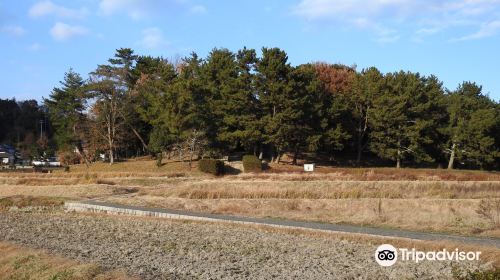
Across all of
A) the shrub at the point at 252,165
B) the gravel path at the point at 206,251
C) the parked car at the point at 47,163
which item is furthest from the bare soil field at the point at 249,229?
the parked car at the point at 47,163

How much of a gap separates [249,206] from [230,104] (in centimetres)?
3710

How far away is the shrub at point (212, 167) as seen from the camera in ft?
178

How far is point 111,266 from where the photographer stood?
1101 centimetres

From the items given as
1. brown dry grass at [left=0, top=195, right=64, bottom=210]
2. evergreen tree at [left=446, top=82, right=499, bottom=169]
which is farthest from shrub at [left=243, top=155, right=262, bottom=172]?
brown dry grass at [left=0, top=195, right=64, bottom=210]

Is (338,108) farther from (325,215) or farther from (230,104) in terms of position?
(325,215)

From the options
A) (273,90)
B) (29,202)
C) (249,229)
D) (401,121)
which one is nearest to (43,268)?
(249,229)

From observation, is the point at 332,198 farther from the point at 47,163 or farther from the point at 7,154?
the point at 7,154

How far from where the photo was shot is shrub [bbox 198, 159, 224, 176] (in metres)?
54.3

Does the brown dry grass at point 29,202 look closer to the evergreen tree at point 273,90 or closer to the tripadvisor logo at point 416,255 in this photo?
the tripadvisor logo at point 416,255

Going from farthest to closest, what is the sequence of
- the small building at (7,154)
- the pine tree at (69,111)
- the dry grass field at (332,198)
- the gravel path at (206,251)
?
the small building at (7,154), the pine tree at (69,111), the dry grass field at (332,198), the gravel path at (206,251)

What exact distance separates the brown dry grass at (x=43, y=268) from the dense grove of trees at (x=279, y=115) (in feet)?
153

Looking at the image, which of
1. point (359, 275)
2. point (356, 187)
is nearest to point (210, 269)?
point (359, 275)

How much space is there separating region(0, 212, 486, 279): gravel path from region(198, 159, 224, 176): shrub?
3334cm

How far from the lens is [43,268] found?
11047 mm
